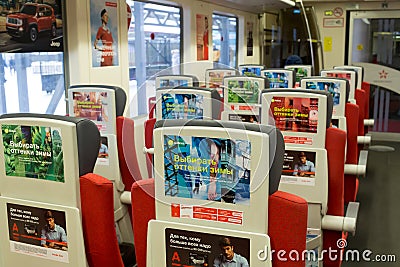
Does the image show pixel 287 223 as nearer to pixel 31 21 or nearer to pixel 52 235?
pixel 52 235

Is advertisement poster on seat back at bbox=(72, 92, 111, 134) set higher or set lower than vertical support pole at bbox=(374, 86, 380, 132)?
higher

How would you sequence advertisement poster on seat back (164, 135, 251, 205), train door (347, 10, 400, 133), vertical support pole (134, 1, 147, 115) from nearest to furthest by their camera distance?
advertisement poster on seat back (164, 135, 251, 205) < vertical support pole (134, 1, 147, 115) < train door (347, 10, 400, 133)

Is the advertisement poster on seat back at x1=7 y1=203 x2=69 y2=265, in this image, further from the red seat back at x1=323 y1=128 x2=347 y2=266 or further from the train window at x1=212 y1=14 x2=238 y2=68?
the train window at x1=212 y1=14 x2=238 y2=68

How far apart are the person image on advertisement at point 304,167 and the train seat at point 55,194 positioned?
45.8 inches

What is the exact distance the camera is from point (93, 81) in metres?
4.41

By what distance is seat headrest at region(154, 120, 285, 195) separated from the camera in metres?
1.45

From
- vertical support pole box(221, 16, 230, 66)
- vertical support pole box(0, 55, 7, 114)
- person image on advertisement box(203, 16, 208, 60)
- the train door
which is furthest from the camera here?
vertical support pole box(221, 16, 230, 66)

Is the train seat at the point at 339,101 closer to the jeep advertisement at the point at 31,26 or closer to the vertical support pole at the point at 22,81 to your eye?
the jeep advertisement at the point at 31,26

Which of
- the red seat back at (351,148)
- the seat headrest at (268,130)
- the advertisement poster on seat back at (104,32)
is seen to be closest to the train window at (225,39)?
the advertisement poster on seat back at (104,32)

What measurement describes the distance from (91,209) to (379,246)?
8.82ft

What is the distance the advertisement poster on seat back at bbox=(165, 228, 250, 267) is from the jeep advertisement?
8.21 feet

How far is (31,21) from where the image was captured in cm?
376

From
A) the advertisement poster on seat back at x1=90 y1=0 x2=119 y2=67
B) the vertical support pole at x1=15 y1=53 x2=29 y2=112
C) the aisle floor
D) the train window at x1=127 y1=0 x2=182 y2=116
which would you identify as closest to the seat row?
the vertical support pole at x1=15 y1=53 x2=29 y2=112


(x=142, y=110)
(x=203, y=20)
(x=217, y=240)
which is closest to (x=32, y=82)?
(x=142, y=110)
